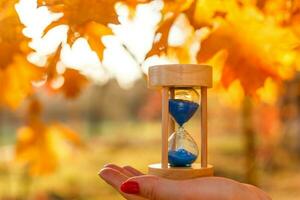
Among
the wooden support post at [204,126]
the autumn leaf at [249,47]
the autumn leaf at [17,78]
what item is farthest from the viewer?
the autumn leaf at [17,78]

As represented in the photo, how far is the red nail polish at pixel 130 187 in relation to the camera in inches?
40.9

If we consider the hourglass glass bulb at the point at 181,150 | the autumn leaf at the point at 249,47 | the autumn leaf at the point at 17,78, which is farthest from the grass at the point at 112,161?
the hourglass glass bulb at the point at 181,150

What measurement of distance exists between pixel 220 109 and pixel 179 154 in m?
8.38

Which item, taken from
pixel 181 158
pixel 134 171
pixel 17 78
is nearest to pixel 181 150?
pixel 181 158

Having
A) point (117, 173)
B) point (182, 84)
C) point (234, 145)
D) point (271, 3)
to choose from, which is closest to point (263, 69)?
point (271, 3)

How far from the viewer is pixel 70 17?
114 cm

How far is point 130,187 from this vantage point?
104 centimetres

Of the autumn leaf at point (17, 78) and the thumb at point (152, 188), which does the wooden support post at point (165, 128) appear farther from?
the autumn leaf at point (17, 78)

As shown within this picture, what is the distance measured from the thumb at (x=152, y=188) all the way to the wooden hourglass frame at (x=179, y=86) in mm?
55

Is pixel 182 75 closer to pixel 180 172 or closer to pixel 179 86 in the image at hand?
pixel 179 86

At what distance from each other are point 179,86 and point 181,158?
15 centimetres

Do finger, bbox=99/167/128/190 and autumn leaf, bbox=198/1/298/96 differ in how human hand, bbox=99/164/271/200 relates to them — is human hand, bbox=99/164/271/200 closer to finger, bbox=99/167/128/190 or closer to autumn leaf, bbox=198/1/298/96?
finger, bbox=99/167/128/190

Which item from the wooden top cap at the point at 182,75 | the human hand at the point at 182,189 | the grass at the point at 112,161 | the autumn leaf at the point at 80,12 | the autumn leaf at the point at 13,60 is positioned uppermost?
the autumn leaf at the point at 80,12

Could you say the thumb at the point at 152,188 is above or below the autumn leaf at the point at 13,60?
below
